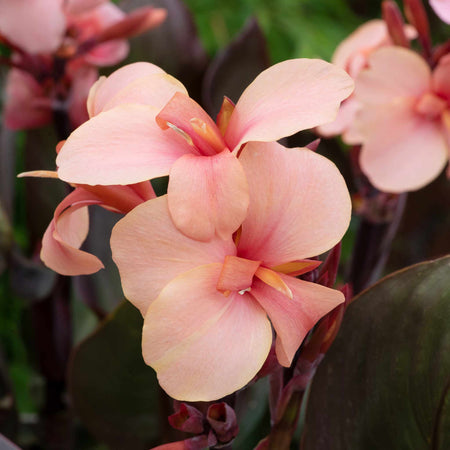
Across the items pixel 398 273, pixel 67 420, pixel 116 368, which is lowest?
pixel 67 420

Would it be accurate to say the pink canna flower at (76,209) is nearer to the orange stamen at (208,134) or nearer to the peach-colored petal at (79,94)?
the orange stamen at (208,134)

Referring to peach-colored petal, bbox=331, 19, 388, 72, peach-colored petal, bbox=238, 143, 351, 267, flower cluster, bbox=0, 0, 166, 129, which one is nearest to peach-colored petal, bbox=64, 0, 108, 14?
flower cluster, bbox=0, 0, 166, 129

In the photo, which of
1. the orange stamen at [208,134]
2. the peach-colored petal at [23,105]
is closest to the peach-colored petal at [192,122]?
the orange stamen at [208,134]

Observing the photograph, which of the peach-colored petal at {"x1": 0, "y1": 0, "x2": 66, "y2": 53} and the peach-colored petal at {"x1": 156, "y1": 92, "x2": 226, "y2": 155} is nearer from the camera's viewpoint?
the peach-colored petal at {"x1": 156, "y1": 92, "x2": 226, "y2": 155}

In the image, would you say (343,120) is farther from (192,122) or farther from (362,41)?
(192,122)

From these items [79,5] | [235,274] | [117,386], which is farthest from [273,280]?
[79,5]

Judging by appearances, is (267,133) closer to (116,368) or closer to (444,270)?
(444,270)

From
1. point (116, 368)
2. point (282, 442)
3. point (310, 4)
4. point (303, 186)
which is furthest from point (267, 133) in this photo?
point (310, 4)

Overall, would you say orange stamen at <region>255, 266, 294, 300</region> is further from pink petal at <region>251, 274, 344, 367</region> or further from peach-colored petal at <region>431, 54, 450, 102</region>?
peach-colored petal at <region>431, 54, 450, 102</region>
